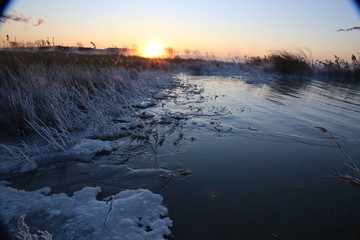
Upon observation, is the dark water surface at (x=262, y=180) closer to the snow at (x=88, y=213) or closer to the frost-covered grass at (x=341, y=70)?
the snow at (x=88, y=213)

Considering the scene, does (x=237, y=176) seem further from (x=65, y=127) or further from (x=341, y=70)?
(x=341, y=70)

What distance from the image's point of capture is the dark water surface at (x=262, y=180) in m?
2.08

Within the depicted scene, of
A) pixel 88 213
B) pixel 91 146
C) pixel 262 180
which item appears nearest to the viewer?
pixel 88 213

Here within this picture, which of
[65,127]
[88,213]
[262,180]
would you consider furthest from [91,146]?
[262,180]

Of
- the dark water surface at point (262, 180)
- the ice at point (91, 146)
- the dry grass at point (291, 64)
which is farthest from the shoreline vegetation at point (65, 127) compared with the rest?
the dry grass at point (291, 64)

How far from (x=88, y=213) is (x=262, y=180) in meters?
2.27

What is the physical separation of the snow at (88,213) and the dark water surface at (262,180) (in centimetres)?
23

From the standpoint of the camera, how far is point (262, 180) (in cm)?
289

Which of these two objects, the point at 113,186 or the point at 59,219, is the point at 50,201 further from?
the point at 113,186

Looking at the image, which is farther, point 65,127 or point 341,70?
point 341,70

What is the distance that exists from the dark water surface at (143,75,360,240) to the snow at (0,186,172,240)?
23 centimetres

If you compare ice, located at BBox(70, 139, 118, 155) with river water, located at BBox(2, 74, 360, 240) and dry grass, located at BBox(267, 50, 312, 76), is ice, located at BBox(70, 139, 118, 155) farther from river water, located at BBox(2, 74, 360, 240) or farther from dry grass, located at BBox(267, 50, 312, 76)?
dry grass, located at BBox(267, 50, 312, 76)

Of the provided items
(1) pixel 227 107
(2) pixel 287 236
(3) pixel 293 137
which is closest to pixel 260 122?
(3) pixel 293 137

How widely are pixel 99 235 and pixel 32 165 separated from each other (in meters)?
2.04
